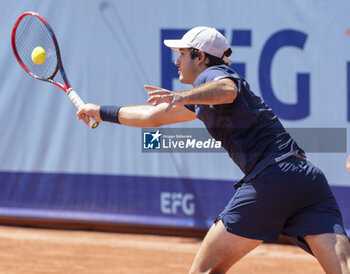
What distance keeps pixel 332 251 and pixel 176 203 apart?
2.95 metres

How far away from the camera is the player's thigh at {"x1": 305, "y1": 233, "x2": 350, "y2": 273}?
2541 mm

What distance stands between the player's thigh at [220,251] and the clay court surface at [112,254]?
192 centimetres

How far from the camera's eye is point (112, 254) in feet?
16.6

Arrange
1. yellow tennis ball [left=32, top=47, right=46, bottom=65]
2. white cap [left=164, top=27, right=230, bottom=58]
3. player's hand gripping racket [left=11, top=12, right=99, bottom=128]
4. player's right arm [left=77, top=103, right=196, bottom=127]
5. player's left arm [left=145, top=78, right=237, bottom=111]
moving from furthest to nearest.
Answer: player's hand gripping racket [left=11, top=12, right=99, bottom=128] < yellow tennis ball [left=32, top=47, right=46, bottom=65] < player's right arm [left=77, top=103, right=196, bottom=127] < white cap [left=164, top=27, right=230, bottom=58] < player's left arm [left=145, top=78, right=237, bottom=111]

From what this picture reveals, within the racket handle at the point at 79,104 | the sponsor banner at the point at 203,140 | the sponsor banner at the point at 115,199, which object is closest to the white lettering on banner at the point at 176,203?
the sponsor banner at the point at 115,199

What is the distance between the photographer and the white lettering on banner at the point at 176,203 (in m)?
5.40

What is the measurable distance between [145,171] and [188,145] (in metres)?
0.43

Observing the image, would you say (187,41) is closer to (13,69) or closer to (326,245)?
(326,245)

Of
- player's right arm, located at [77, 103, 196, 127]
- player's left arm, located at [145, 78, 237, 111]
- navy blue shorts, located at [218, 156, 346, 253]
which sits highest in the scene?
player's left arm, located at [145, 78, 237, 111]

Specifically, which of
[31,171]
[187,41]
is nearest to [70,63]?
[31,171]

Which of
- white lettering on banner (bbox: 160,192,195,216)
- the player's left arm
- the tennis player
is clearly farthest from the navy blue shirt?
white lettering on banner (bbox: 160,192,195,216)

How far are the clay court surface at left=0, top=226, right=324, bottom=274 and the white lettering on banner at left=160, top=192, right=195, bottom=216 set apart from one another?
0.25 m

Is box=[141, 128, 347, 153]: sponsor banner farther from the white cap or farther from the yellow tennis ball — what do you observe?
the white cap

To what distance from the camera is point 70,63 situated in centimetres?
556
